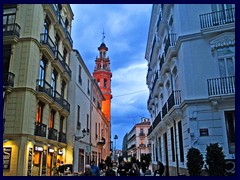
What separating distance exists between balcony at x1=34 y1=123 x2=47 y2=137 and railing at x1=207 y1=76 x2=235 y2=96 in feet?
18.7

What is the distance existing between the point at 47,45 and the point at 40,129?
300 cm

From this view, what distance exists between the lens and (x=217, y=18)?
5.39 meters

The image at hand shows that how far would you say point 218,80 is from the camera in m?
→ 4.96

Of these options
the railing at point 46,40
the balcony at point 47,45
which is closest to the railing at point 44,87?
the balcony at point 47,45

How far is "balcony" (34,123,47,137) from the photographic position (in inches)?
323

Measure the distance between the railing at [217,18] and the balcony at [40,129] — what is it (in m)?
6.01

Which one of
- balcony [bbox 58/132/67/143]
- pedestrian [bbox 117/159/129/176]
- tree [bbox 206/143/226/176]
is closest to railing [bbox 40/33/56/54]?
balcony [bbox 58/132/67/143]

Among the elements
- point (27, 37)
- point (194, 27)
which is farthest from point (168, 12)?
point (27, 37)

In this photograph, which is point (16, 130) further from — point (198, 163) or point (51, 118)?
point (198, 163)

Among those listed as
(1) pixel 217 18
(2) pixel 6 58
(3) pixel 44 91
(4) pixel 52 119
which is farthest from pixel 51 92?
(1) pixel 217 18

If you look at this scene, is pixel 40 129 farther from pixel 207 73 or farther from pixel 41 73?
pixel 207 73

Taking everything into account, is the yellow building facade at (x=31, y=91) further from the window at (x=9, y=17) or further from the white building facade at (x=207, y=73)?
the white building facade at (x=207, y=73)

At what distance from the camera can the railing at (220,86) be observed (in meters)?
4.89

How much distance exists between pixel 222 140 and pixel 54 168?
6865 mm
